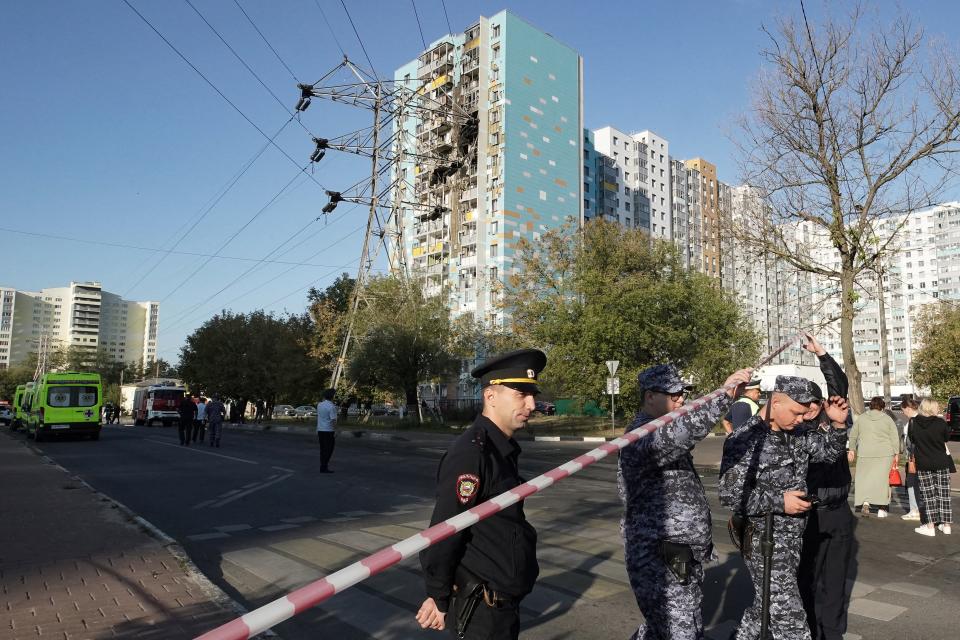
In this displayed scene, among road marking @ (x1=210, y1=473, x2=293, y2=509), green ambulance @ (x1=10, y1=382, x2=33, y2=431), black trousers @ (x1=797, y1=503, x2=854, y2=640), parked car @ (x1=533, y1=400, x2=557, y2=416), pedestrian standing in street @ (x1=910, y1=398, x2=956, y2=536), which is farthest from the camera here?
parked car @ (x1=533, y1=400, x2=557, y2=416)

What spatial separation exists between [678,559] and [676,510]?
241 mm

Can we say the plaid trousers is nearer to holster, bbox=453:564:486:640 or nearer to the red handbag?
the red handbag

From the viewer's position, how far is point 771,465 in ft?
13.1

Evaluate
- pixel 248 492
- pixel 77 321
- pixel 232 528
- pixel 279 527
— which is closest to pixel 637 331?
pixel 248 492

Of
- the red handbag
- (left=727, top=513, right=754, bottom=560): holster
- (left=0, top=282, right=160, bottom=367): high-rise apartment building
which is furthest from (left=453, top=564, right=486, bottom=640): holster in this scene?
(left=0, top=282, right=160, bottom=367): high-rise apartment building

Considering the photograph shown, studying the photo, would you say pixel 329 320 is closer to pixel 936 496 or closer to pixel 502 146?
pixel 502 146

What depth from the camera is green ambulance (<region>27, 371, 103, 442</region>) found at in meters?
28.2

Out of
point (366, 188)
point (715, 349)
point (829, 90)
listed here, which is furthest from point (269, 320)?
point (829, 90)

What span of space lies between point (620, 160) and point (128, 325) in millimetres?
156446

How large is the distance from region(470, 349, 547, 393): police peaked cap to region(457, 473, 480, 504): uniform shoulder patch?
1.66 ft

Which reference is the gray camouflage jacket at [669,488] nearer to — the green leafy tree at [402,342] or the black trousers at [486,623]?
the black trousers at [486,623]

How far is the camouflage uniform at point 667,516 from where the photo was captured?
3.32m

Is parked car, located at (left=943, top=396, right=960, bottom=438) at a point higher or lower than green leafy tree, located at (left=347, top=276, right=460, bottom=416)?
lower

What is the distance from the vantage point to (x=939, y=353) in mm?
48844
